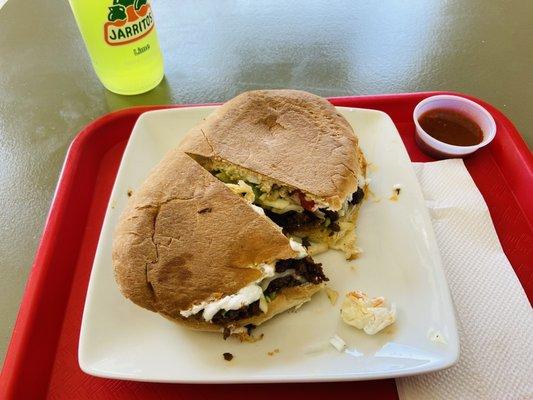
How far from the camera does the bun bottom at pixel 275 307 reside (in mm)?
1268

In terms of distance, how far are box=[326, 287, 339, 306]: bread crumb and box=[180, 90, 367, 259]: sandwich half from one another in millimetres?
147

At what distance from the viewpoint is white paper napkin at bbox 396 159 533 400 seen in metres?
1.20

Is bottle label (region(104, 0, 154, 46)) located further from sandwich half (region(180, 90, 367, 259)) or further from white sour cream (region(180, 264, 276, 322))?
white sour cream (region(180, 264, 276, 322))

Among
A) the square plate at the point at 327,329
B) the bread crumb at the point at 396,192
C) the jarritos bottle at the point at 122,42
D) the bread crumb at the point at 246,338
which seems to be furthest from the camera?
the jarritos bottle at the point at 122,42

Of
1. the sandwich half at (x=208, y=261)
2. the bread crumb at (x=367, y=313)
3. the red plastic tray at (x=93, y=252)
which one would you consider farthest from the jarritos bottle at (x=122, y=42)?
the bread crumb at (x=367, y=313)

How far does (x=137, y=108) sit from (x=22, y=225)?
688mm

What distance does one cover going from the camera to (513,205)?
5.34 ft

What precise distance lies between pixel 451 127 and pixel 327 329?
1062 mm

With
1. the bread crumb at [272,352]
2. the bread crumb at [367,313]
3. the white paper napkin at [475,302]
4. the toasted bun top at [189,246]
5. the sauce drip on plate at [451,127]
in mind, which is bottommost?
the white paper napkin at [475,302]

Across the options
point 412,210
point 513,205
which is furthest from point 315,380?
point 513,205

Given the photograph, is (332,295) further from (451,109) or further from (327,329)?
(451,109)

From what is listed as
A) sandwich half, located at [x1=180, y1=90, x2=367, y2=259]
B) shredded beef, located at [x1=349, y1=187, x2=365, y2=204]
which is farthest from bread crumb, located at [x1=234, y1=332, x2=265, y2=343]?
shredded beef, located at [x1=349, y1=187, x2=365, y2=204]

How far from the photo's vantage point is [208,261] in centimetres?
125

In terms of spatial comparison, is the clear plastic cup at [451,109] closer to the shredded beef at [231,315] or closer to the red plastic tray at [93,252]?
the red plastic tray at [93,252]
